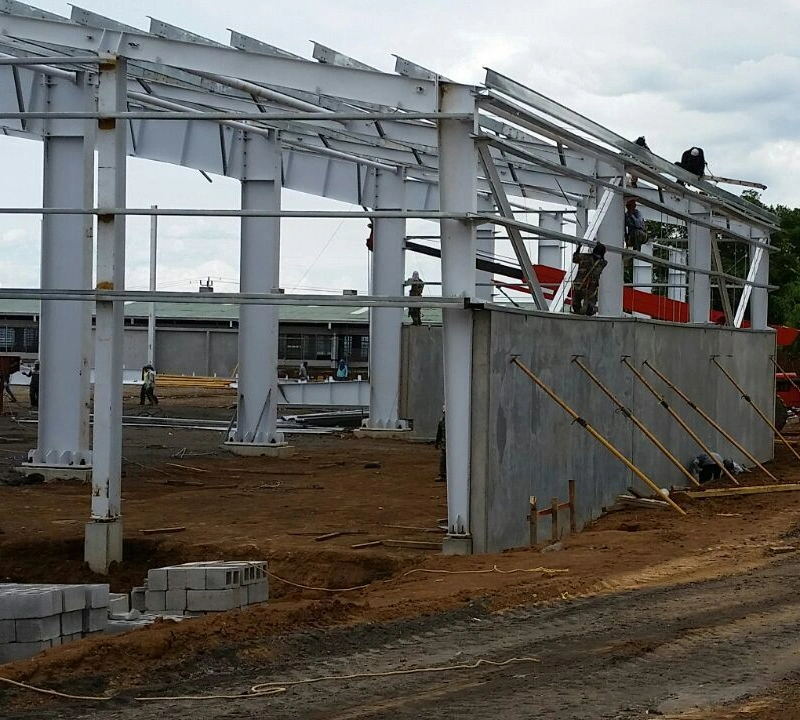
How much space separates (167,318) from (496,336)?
58.6 m

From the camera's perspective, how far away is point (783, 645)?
9.14 metres

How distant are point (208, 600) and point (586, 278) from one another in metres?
8.44

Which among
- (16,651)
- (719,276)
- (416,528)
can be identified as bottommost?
(16,651)

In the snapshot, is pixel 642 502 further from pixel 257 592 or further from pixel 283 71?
pixel 283 71

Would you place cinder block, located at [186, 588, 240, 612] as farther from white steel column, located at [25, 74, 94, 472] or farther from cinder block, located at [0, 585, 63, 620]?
white steel column, located at [25, 74, 94, 472]

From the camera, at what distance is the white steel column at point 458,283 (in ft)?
43.6

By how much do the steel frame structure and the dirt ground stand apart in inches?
52.9

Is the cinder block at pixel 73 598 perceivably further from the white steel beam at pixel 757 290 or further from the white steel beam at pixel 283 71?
the white steel beam at pixel 757 290

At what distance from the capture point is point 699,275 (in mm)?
25031

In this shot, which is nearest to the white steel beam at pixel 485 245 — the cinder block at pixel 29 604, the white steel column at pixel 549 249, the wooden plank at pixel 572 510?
the white steel column at pixel 549 249

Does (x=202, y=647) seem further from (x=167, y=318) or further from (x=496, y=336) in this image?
(x=167, y=318)

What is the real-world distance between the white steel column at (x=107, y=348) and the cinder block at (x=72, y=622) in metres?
3.67

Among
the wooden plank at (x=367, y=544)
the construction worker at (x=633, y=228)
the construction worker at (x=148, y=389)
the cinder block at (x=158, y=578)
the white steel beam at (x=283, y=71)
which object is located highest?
the white steel beam at (x=283, y=71)

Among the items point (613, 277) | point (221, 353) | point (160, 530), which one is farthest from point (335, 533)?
point (221, 353)
